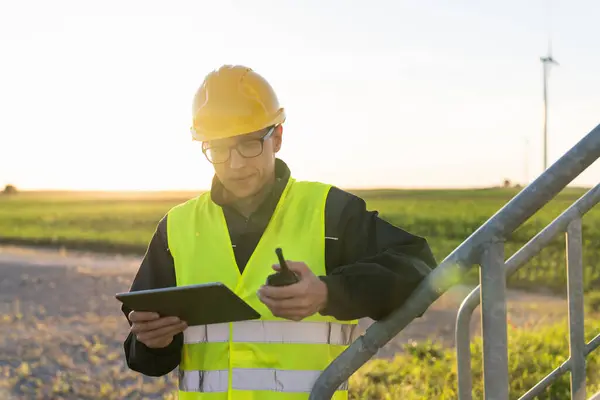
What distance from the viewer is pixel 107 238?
69.5 ft

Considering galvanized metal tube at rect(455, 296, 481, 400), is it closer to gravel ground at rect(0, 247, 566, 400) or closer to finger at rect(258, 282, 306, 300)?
finger at rect(258, 282, 306, 300)

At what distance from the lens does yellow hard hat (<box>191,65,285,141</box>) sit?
7.41 feet

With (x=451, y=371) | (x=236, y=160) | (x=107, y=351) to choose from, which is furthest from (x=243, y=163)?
(x=107, y=351)

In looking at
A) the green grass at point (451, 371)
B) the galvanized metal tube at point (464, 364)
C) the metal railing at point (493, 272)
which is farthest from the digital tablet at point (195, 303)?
the green grass at point (451, 371)

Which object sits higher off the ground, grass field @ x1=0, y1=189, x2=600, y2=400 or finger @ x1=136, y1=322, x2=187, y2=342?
finger @ x1=136, y1=322, x2=187, y2=342

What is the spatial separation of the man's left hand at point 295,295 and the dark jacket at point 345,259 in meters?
0.08

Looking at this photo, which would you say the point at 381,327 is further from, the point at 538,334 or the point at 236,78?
the point at 538,334

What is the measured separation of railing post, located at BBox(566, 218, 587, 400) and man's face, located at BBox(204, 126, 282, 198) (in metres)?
1.06

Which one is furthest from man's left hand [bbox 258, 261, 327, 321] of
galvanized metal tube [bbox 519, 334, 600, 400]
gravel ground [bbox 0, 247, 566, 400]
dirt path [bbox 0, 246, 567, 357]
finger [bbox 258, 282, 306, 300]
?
dirt path [bbox 0, 246, 567, 357]

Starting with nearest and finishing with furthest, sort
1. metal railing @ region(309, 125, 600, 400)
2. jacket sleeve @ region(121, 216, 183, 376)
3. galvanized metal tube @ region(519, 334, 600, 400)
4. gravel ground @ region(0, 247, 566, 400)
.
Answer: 1. metal railing @ region(309, 125, 600, 400)
2. jacket sleeve @ region(121, 216, 183, 376)
3. galvanized metal tube @ region(519, 334, 600, 400)
4. gravel ground @ region(0, 247, 566, 400)

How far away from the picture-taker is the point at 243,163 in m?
2.15

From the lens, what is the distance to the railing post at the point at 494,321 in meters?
1.42

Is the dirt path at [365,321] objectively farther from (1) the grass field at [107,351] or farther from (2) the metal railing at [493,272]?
(2) the metal railing at [493,272]

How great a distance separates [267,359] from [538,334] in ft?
15.0
